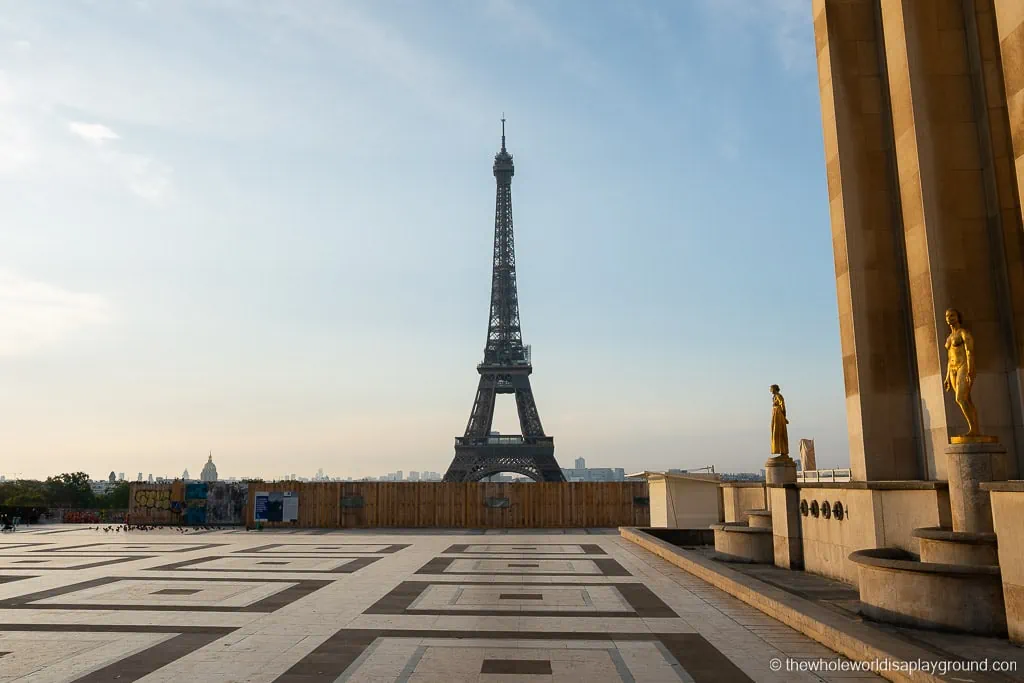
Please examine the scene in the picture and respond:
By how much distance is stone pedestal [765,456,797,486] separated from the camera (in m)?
20.7

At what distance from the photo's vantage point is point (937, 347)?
1662cm

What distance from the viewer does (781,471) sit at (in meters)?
20.8

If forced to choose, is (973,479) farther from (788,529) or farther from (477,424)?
(477,424)

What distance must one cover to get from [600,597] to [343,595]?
5.61 metres

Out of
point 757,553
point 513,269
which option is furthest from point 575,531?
point 513,269

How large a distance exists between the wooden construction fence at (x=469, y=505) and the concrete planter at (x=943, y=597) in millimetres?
28835

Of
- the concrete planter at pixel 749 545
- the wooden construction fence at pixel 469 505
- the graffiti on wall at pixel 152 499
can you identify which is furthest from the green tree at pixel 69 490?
the concrete planter at pixel 749 545

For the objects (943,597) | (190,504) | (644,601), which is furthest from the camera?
(190,504)

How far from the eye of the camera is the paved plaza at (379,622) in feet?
30.9

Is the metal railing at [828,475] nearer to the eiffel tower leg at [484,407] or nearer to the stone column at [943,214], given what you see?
the stone column at [943,214]

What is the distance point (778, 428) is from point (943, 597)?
11071 mm

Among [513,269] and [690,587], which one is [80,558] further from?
[513,269]

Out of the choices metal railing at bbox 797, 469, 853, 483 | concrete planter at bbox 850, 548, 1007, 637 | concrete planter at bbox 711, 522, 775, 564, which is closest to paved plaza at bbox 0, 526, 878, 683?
concrete planter at bbox 850, 548, 1007, 637

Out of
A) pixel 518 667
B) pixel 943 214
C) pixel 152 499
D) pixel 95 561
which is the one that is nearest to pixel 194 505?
pixel 152 499
